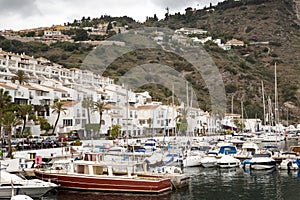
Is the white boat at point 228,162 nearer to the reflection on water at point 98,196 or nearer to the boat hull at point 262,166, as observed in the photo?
the boat hull at point 262,166

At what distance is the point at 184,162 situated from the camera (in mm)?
44562

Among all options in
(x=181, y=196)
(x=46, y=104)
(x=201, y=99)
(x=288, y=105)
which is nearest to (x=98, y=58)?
(x=201, y=99)

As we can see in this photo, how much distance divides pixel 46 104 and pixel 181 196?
4077cm

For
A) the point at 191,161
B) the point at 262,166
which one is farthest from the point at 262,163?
the point at 191,161

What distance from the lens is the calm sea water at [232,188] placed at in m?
29.3

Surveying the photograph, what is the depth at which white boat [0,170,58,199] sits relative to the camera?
26.6 meters

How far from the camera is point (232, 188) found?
107ft

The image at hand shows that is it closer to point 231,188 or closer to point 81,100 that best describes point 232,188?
point 231,188

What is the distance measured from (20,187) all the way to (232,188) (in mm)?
15502

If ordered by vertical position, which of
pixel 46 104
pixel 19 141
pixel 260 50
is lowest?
pixel 19 141

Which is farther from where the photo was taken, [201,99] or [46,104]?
[201,99]

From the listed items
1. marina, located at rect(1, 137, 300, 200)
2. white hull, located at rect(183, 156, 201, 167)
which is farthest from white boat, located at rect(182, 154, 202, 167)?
marina, located at rect(1, 137, 300, 200)

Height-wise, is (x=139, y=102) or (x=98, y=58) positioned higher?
(x=98, y=58)

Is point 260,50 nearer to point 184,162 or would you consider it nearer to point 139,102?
point 139,102
